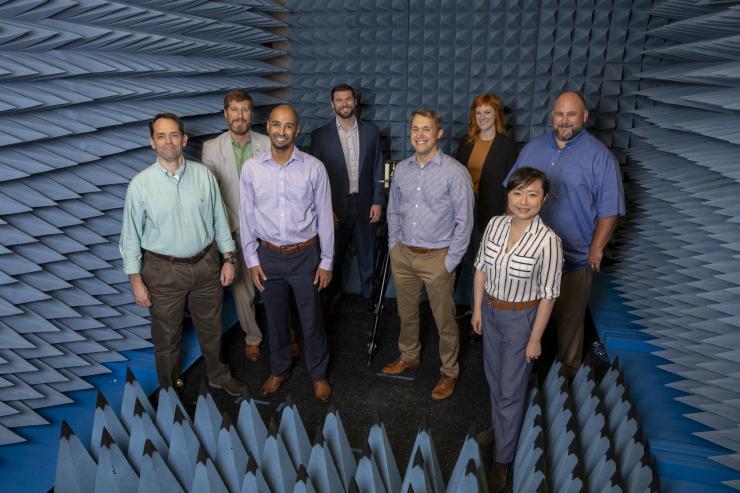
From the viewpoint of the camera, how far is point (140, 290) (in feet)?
8.18

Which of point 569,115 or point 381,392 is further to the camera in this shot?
point 381,392

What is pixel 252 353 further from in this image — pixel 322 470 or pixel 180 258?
pixel 322 470

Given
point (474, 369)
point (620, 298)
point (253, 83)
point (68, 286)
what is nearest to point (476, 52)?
point (253, 83)

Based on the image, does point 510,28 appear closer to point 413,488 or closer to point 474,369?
point 474,369

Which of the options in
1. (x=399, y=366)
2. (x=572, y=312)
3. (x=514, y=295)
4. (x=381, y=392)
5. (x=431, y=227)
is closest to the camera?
(x=514, y=295)

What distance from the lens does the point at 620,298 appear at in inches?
136

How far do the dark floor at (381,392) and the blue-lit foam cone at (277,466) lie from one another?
2.06ft

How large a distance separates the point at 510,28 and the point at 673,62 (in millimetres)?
1029

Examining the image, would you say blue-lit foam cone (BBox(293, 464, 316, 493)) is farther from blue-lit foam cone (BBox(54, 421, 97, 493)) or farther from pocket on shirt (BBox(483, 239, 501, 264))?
pocket on shirt (BBox(483, 239, 501, 264))

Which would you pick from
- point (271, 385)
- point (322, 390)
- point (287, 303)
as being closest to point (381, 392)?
point (322, 390)

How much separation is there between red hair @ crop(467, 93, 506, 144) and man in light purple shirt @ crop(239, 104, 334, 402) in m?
1.11

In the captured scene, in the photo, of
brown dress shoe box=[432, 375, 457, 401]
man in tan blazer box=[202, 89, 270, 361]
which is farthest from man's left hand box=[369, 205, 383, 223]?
brown dress shoe box=[432, 375, 457, 401]

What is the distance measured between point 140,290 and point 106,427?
2.06 feet

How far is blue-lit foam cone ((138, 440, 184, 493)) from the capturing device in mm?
1821
